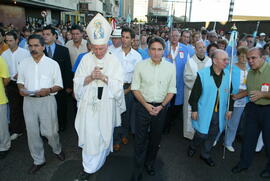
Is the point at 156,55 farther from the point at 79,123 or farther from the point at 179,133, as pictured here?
the point at 179,133

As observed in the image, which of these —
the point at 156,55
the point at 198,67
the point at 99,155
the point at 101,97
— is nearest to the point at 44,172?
the point at 99,155

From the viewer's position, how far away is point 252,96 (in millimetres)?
3129

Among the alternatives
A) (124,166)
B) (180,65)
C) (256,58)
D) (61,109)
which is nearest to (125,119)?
(124,166)

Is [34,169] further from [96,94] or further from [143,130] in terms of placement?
[143,130]

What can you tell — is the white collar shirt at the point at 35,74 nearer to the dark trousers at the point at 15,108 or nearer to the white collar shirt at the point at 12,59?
the white collar shirt at the point at 12,59

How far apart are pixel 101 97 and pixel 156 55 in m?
0.97

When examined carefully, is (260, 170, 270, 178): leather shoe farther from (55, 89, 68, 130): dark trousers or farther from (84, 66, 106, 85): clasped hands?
(55, 89, 68, 130): dark trousers

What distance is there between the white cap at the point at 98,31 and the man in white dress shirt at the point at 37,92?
0.79 meters

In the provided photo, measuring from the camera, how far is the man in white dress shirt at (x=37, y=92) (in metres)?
3.12

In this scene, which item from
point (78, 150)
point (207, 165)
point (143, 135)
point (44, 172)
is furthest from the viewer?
point (78, 150)

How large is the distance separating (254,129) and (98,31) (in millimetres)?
2782

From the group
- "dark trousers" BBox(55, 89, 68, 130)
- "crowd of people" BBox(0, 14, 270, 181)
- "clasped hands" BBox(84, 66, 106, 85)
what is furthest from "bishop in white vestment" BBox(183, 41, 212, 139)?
"dark trousers" BBox(55, 89, 68, 130)

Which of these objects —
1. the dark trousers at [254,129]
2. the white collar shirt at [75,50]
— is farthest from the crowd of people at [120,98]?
the white collar shirt at [75,50]

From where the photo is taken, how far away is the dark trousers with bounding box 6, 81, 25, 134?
428cm
